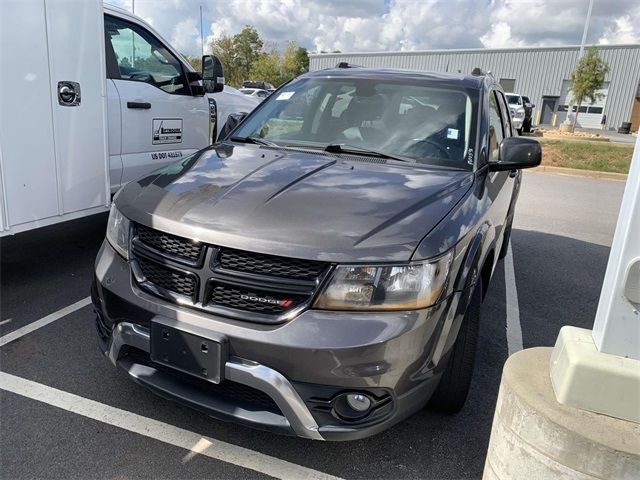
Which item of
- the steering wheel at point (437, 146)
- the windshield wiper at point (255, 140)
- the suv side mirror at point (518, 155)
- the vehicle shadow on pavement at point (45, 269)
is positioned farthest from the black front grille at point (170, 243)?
the suv side mirror at point (518, 155)

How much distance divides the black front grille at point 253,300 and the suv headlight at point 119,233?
594 millimetres

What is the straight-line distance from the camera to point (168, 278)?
225 cm

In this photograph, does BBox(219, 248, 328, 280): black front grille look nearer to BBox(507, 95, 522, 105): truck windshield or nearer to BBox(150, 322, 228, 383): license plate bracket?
BBox(150, 322, 228, 383): license plate bracket

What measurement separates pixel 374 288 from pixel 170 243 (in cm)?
92

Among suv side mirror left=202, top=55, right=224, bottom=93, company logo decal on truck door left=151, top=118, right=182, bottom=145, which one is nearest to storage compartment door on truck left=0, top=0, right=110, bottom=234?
company logo decal on truck door left=151, top=118, right=182, bottom=145

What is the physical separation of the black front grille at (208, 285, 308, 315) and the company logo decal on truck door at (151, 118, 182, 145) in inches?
134

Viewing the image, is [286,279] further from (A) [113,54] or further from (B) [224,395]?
(A) [113,54]

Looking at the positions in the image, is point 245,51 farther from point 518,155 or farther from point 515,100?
point 518,155

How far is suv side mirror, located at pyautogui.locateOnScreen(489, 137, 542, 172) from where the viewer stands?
3027 millimetres

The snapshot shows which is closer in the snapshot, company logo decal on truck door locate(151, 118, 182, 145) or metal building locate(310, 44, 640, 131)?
company logo decal on truck door locate(151, 118, 182, 145)

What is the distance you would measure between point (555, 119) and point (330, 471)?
4424 centimetres

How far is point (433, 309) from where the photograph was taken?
6.68ft

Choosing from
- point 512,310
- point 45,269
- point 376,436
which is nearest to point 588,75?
point 512,310

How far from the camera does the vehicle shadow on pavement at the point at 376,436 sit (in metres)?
2.36
